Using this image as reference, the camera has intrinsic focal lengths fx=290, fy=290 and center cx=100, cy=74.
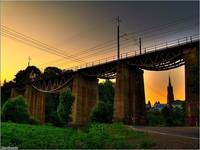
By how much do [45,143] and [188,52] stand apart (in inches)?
979

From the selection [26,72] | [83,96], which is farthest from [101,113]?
[26,72]

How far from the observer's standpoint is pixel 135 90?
4556 centimetres

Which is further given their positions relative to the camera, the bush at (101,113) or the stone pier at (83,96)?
the stone pier at (83,96)

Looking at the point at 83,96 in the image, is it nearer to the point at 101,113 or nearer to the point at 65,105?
the point at 65,105

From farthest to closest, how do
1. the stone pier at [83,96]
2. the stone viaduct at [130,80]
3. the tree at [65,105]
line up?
the stone pier at [83,96]
the tree at [65,105]
the stone viaduct at [130,80]

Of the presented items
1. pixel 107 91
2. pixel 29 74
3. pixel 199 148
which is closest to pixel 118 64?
pixel 199 148

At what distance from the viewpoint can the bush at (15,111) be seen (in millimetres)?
48544

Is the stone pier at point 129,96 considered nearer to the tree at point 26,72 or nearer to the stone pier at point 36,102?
the stone pier at point 36,102

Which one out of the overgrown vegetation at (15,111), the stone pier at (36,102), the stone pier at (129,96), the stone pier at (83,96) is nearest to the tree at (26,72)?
the stone pier at (36,102)

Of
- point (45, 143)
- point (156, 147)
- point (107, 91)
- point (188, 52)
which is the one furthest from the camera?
point (107, 91)

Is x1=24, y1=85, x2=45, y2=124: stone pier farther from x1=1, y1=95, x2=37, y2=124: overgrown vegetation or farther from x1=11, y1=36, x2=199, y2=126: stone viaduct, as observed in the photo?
x1=1, y1=95, x2=37, y2=124: overgrown vegetation

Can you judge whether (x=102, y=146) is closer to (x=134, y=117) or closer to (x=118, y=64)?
(x=134, y=117)

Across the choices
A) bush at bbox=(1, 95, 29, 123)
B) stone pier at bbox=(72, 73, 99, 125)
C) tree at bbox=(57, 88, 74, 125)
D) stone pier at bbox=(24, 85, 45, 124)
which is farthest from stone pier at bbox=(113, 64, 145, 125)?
stone pier at bbox=(24, 85, 45, 124)

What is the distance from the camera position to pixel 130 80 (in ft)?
150
